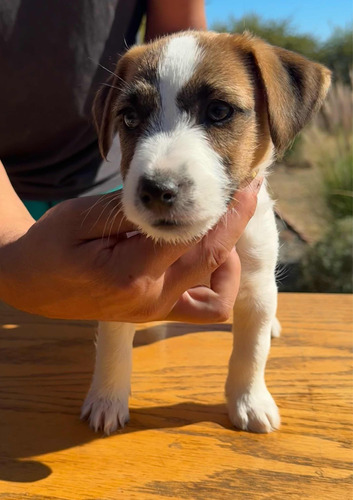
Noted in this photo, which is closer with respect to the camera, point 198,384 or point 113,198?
A: point 113,198

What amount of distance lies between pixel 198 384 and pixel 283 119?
92cm

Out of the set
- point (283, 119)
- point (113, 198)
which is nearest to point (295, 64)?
point (283, 119)

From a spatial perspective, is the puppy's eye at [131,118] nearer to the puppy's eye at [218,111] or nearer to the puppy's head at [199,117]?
the puppy's head at [199,117]

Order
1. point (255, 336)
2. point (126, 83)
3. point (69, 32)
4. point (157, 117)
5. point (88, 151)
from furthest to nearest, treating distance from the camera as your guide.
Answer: point (88, 151), point (69, 32), point (255, 336), point (126, 83), point (157, 117)

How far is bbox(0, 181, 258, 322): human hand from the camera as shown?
1259 millimetres

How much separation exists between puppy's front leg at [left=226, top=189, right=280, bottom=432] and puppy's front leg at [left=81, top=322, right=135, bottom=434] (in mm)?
338

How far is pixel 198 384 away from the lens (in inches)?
72.9

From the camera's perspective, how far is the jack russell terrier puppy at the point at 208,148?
1257mm

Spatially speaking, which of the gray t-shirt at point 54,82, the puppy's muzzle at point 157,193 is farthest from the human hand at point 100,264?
the gray t-shirt at point 54,82

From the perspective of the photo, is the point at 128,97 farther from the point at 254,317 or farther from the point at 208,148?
the point at 254,317

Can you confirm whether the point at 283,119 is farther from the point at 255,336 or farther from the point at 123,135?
the point at 255,336

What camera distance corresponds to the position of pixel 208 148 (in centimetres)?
135

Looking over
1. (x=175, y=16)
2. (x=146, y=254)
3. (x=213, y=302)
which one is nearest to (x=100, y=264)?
(x=146, y=254)

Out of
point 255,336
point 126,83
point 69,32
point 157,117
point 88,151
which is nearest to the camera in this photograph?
point 157,117
